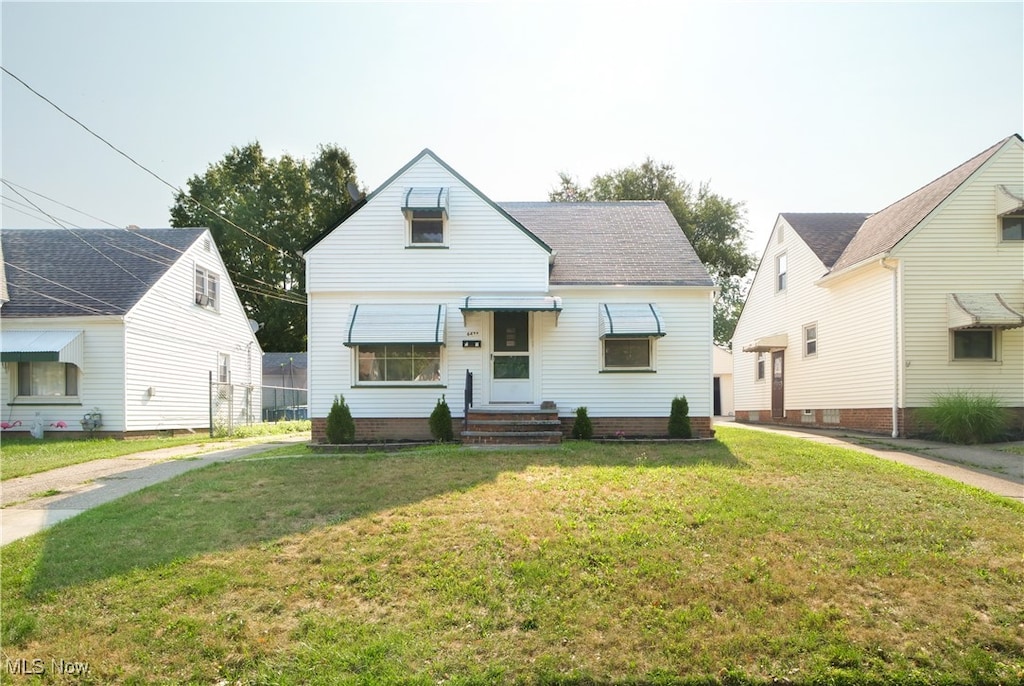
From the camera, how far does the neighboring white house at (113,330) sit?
16266 mm

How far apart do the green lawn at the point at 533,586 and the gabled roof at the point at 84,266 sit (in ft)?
37.5

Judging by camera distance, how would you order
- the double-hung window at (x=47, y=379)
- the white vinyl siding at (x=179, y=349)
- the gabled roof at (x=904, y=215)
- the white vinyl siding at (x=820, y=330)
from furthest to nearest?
1. the white vinyl siding at (x=179, y=349)
2. the double-hung window at (x=47, y=379)
3. the white vinyl siding at (x=820, y=330)
4. the gabled roof at (x=904, y=215)

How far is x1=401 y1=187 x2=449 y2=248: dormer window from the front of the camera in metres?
13.1

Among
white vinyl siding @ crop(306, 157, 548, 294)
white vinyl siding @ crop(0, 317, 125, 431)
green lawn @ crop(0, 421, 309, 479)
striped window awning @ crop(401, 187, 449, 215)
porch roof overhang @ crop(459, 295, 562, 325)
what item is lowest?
green lawn @ crop(0, 421, 309, 479)

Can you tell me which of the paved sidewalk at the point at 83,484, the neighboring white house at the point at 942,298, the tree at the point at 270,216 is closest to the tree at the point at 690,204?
the tree at the point at 270,216

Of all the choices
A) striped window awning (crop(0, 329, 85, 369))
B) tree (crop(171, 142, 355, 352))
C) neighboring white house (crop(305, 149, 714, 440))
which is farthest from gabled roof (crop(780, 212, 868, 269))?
tree (crop(171, 142, 355, 352))

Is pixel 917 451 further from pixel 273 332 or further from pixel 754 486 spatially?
pixel 273 332

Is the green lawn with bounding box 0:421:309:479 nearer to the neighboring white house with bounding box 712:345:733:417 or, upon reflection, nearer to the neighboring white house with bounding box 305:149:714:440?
the neighboring white house with bounding box 305:149:714:440

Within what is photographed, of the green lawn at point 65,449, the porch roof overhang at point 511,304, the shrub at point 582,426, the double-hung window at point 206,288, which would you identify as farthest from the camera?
the double-hung window at point 206,288

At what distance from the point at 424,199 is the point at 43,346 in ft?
35.4

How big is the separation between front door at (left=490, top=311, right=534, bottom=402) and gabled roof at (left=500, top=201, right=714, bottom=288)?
1.26m

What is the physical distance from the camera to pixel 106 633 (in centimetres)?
484

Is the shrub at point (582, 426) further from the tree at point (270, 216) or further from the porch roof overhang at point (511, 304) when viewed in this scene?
the tree at point (270, 216)

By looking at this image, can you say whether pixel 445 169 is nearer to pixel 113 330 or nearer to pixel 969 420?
pixel 113 330
